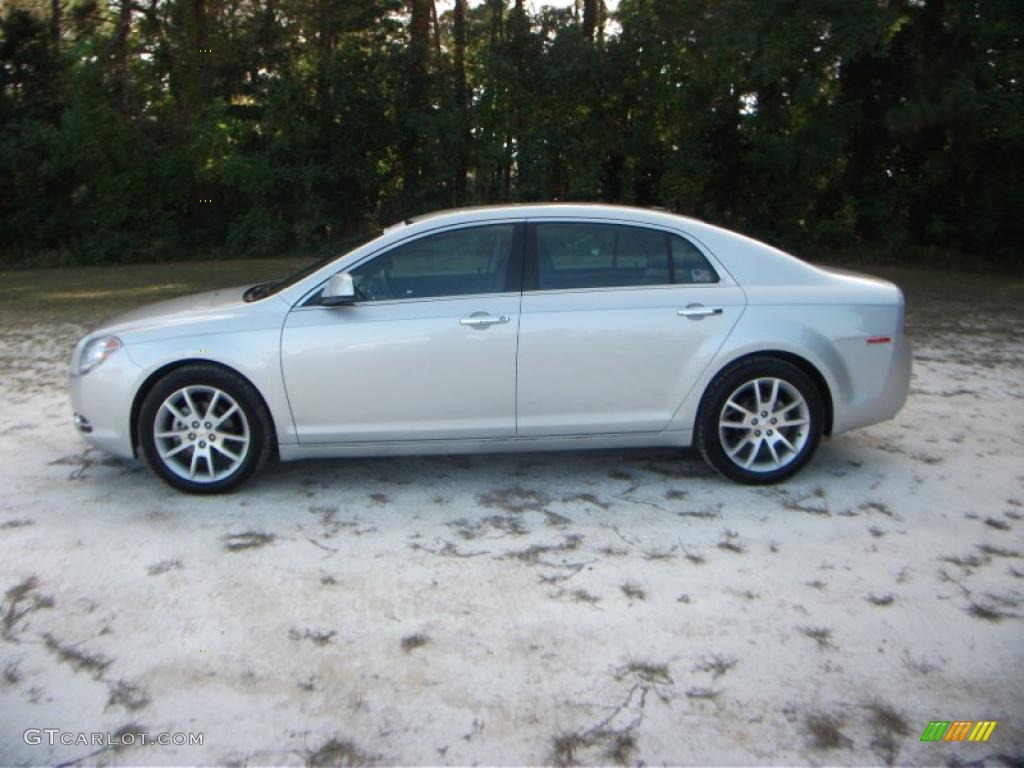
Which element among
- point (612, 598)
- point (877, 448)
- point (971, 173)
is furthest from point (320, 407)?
point (971, 173)

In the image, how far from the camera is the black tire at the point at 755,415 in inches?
213

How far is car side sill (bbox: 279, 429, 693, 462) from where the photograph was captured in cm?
536

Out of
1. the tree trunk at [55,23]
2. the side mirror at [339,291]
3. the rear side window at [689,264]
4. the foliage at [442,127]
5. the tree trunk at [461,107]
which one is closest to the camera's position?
the side mirror at [339,291]

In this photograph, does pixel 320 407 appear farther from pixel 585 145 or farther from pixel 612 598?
pixel 585 145

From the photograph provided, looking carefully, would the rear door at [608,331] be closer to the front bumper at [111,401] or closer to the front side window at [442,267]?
the front side window at [442,267]

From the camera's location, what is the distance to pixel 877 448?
20.5ft

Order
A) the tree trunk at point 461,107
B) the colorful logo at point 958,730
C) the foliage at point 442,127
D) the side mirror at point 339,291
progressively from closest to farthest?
the colorful logo at point 958,730 → the side mirror at point 339,291 → the foliage at point 442,127 → the tree trunk at point 461,107

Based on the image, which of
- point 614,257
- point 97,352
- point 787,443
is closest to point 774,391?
point 787,443

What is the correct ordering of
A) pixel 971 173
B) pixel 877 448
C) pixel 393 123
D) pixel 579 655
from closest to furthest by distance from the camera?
pixel 579 655 < pixel 877 448 < pixel 971 173 < pixel 393 123

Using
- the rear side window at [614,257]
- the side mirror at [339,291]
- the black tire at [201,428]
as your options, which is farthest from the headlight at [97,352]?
the rear side window at [614,257]

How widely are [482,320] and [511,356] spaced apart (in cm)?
25

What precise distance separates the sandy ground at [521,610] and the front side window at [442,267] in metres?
1.13

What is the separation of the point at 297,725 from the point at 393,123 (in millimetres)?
20887

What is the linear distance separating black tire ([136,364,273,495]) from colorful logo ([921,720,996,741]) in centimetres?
356
